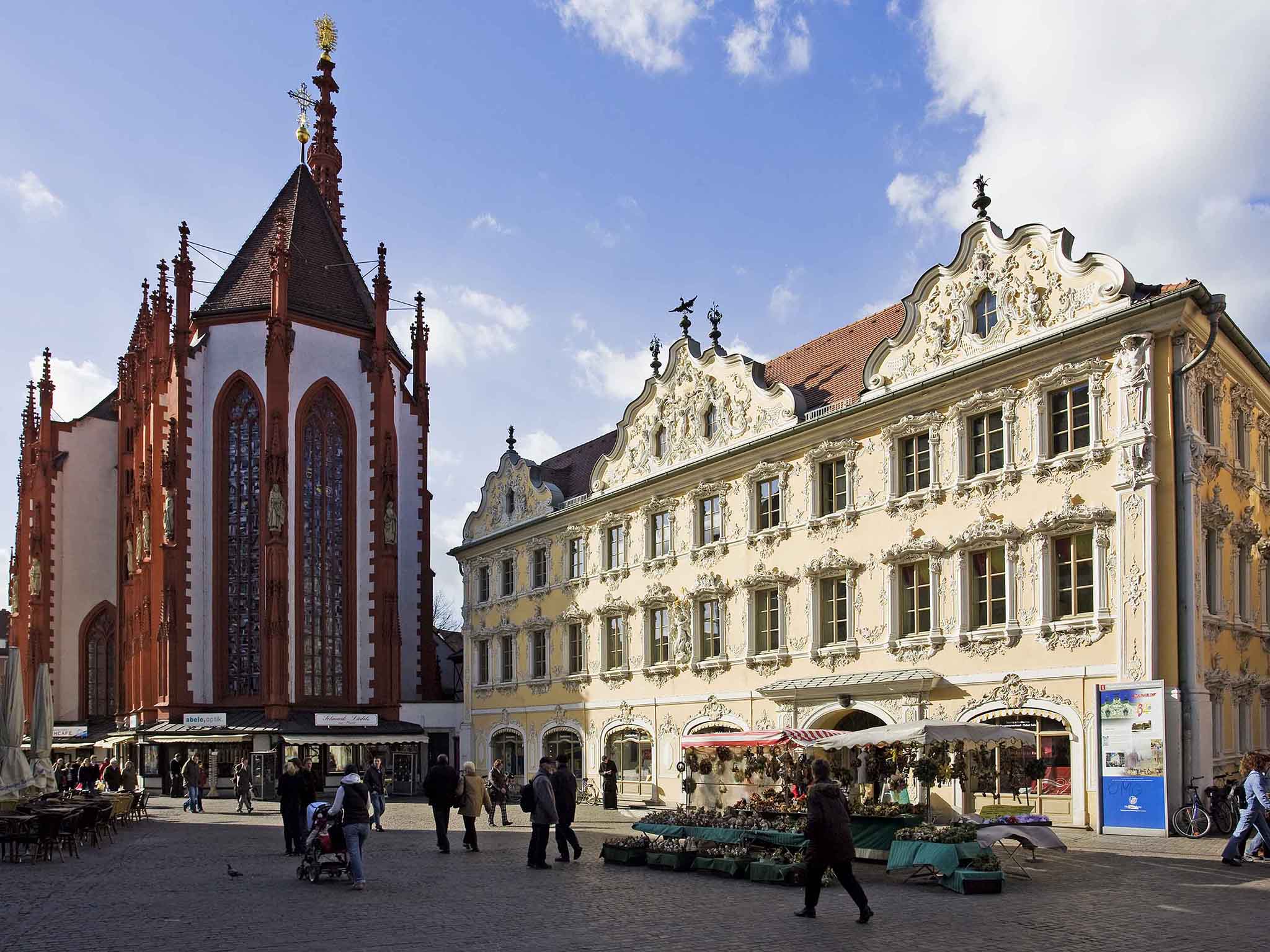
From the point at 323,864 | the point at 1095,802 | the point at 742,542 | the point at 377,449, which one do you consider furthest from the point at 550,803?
the point at 377,449

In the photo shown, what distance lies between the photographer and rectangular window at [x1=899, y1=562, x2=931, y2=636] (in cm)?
2955

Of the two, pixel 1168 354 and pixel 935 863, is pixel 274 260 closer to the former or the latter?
pixel 1168 354

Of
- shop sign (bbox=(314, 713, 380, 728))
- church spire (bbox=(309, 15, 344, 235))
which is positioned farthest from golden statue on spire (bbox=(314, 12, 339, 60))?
shop sign (bbox=(314, 713, 380, 728))

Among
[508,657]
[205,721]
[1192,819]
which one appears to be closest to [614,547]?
[508,657]

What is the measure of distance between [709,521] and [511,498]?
12330 millimetres

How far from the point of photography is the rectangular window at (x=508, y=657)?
46188 millimetres

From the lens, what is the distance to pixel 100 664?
6525cm

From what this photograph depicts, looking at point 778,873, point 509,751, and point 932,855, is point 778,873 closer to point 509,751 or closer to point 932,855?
point 932,855

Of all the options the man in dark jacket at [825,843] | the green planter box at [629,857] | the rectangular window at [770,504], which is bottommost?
the green planter box at [629,857]

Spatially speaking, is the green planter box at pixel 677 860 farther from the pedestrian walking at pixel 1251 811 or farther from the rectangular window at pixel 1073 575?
the rectangular window at pixel 1073 575

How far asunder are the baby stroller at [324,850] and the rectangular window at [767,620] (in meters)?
17.4

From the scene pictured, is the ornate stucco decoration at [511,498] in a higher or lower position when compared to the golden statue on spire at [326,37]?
lower

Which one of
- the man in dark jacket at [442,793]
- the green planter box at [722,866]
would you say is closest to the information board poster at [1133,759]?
the green planter box at [722,866]

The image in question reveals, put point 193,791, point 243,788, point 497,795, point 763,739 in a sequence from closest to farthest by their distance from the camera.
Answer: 1. point 763,739
2. point 497,795
3. point 243,788
4. point 193,791
